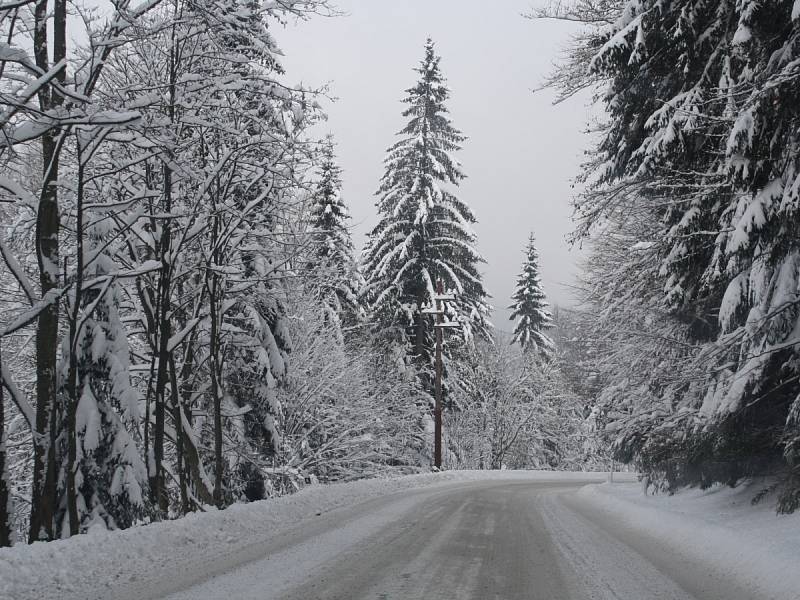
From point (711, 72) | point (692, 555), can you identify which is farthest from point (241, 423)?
point (711, 72)

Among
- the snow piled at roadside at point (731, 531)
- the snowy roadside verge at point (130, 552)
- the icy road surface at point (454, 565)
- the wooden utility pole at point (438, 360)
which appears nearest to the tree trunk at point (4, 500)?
the snowy roadside verge at point (130, 552)

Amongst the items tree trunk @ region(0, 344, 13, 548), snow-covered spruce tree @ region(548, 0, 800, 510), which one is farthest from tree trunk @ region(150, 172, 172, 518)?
snow-covered spruce tree @ region(548, 0, 800, 510)

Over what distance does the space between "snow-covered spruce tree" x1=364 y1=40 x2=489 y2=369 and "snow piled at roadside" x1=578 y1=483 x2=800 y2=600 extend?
17047 millimetres

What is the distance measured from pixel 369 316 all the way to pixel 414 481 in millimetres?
10088

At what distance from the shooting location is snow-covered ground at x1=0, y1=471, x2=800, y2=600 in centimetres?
519

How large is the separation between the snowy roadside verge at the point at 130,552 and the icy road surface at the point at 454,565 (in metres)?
0.35

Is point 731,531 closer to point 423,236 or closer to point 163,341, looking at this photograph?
point 163,341

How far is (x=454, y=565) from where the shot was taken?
6191 millimetres

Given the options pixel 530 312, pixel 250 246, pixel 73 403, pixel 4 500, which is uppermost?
pixel 530 312

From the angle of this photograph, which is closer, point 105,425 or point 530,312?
point 105,425

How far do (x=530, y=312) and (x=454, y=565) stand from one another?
142 ft

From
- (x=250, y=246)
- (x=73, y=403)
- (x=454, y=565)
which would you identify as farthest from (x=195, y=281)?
(x=454, y=565)

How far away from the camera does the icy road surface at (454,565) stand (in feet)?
16.8

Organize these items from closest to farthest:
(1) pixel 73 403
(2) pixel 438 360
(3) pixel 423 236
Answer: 1. (1) pixel 73 403
2. (2) pixel 438 360
3. (3) pixel 423 236
